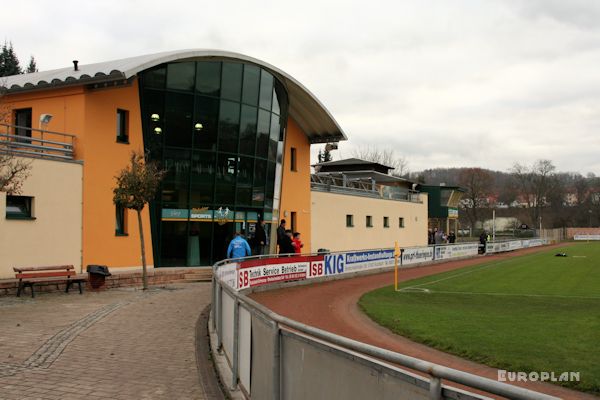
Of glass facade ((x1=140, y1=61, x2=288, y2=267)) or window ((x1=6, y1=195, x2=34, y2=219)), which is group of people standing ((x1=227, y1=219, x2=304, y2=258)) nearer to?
glass facade ((x1=140, y1=61, x2=288, y2=267))

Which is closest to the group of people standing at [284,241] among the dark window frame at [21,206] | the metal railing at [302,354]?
the dark window frame at [21,206]

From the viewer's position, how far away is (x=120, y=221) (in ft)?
75.2

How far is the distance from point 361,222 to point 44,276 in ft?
95.3

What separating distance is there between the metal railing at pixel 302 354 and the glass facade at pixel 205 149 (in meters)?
16.8

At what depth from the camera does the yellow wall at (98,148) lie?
21234mm

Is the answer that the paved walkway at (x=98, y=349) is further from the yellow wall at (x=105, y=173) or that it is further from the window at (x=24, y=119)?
the window at (x=24, y=119)

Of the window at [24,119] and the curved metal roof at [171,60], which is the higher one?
the curved metal roof at [171,60]

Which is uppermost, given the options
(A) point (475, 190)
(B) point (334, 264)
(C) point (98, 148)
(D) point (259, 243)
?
(A) point (475, 190)

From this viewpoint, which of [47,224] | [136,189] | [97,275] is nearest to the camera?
[97,275]

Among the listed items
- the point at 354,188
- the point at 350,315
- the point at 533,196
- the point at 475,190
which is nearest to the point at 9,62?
the point at 354,188

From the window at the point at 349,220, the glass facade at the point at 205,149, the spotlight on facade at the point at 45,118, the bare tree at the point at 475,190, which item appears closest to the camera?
the spotlight on facade at the point at 45,118

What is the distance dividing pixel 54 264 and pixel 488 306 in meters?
14.4

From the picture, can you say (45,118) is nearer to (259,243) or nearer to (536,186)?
(259,243)

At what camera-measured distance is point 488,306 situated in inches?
643
